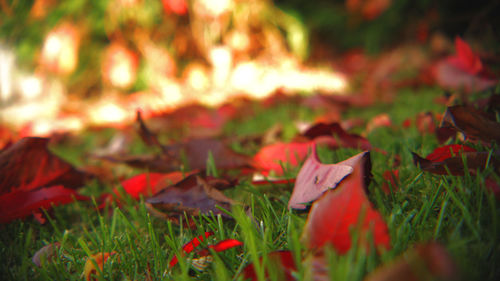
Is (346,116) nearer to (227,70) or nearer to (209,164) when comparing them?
(209,164)

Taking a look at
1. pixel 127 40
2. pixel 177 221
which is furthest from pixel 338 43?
pixel 177 221

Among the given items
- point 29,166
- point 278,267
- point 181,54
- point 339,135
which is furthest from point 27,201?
point 181,54

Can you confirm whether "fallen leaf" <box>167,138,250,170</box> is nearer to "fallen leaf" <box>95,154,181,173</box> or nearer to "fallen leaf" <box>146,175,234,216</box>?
"fallen leaf" <box>95,154,181,173</box>

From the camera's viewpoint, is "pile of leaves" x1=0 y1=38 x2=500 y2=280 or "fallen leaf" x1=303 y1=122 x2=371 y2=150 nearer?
"pile of leaves" x1=0 y1=38 x2=500 y2=280

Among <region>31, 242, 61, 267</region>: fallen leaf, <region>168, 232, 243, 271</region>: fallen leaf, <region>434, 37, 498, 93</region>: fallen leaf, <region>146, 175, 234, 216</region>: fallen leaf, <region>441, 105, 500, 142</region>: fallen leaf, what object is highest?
<region>434, 37, 498, 93</region>: fallen leaf

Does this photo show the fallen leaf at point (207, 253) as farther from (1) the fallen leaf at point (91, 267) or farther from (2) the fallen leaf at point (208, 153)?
(2) the fallen leaf at point (208, 153)

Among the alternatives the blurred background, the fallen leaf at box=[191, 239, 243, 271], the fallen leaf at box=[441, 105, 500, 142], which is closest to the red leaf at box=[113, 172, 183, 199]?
the fallen leaf at box=[191, 239, 243, 271]

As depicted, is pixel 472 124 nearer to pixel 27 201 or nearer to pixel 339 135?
pixel 339 135

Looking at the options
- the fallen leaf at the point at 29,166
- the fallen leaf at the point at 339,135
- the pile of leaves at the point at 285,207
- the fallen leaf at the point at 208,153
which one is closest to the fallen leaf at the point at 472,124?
the pile of leaves at the point at 285,207
